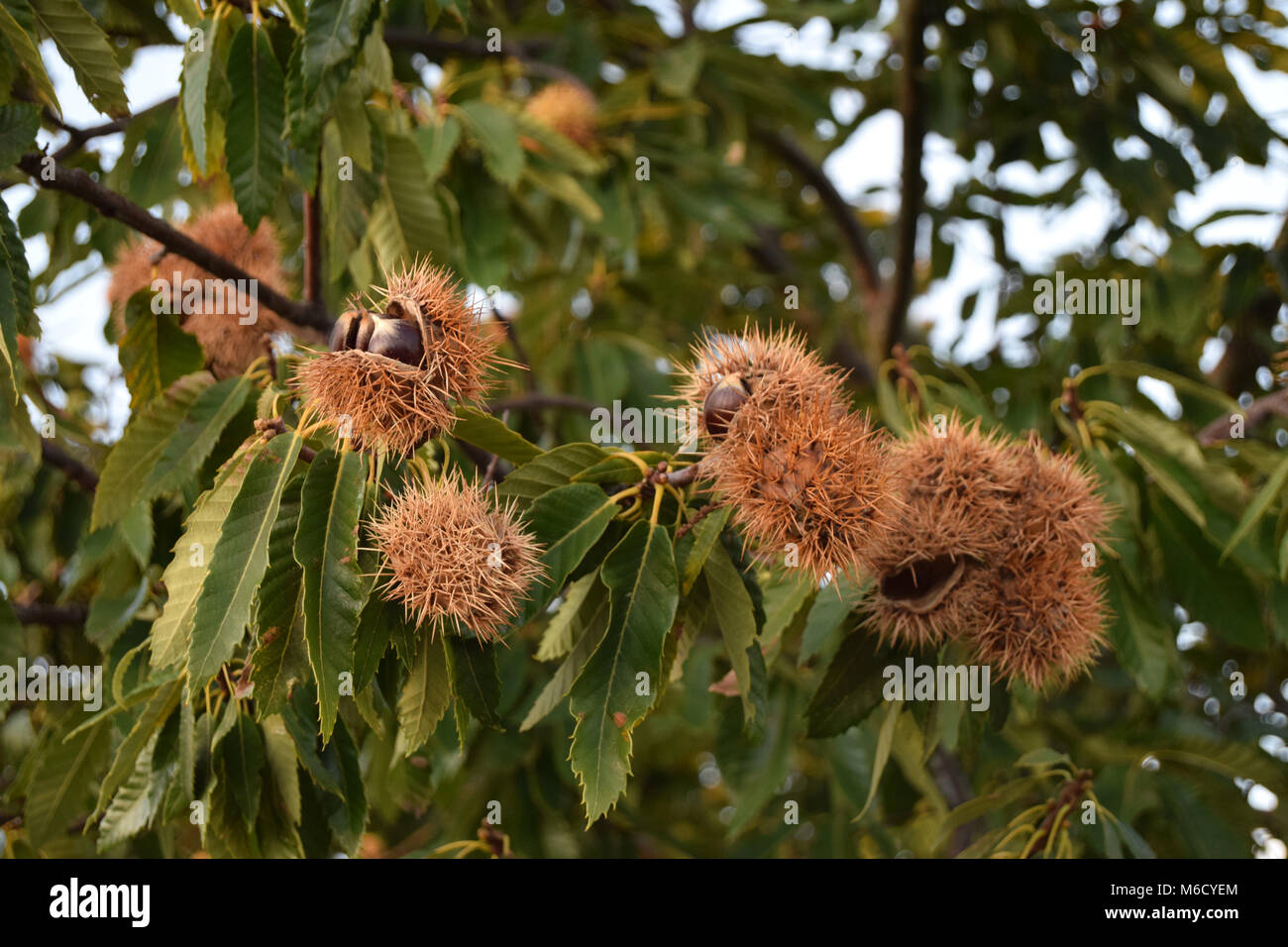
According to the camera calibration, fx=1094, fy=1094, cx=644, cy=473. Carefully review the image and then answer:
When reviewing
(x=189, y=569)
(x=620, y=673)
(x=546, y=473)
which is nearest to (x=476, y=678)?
(x=620, y=673)

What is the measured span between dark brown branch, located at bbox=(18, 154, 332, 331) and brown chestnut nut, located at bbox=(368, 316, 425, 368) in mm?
738

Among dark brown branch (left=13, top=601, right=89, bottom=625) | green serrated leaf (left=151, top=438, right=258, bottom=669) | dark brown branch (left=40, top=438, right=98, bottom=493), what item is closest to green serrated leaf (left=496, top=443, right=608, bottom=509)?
green serrated leaf (left=151, top=438, right=258, bottom=669)

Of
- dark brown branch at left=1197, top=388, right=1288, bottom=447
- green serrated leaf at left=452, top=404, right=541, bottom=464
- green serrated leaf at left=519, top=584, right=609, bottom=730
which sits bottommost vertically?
green serrated leaf at left=519, top=584, right=609, bottom=730

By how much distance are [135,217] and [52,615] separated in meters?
1.38

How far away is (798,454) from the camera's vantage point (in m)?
1.58

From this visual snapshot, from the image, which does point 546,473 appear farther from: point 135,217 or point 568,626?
point 135,217

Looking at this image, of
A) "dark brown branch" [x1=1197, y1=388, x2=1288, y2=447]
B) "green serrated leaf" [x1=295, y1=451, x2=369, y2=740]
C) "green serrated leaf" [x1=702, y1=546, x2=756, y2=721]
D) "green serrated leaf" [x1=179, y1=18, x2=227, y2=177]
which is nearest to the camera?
"green serrated leaf" [x1=295, y1=451, x2=369, y2=740]

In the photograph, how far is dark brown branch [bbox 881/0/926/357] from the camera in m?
4.30

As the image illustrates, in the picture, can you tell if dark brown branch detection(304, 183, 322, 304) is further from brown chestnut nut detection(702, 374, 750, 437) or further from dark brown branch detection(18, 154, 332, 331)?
brown chestnut nut detection(702, 374, 750, 437)

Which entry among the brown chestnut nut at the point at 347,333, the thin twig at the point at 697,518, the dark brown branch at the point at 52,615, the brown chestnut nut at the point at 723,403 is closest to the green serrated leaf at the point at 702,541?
the thin twig at the point at 697,518

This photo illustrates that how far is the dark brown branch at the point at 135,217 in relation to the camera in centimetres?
197

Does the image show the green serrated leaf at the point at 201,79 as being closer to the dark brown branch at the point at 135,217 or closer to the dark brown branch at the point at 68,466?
the dark brown branch at the point at 135,217

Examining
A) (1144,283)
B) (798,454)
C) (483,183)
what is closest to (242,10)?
(483,183)

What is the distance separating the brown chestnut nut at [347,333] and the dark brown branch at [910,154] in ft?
10.9
